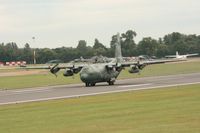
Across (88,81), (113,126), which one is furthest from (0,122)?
(88,81)

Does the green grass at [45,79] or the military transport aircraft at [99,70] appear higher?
the military transport aircraft at [99,70]

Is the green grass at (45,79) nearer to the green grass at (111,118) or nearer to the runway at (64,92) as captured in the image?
Answer: the runway at (64,92)

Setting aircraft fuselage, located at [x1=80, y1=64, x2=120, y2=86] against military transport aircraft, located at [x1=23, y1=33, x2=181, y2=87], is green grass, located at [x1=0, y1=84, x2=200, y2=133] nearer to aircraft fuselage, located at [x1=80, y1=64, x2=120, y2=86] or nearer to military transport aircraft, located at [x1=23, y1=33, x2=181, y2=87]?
aircraft fuselage, located at [x1=80, y1=64, x2=120, y2=86]

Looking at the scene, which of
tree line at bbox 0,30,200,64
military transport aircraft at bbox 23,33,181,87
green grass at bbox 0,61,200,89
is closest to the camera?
military transport aircraft at bbox 23,33,181,87

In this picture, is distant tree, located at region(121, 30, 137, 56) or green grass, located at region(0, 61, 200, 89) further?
distant tree, located at region(121, 30, 137, 56)

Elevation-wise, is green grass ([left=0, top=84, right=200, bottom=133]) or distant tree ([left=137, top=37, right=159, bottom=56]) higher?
distant tree ([left=137, top=37, right=159, bottom=56])

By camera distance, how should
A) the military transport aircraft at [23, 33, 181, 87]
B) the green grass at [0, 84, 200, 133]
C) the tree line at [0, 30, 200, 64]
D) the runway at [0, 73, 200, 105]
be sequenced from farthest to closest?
the tree line at [0, 30, 200, 64] < the military transport aircraft at [23, 33, 181, 87] < the runway at [0, 73, 200, 105] < the green grass at [0, 84, 200, 133]

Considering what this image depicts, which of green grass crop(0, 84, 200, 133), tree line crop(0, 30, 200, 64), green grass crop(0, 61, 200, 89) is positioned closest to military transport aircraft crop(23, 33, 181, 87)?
green grass crop(0, 61, 200, 89)

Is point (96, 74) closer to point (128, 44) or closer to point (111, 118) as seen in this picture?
point (111, 118)

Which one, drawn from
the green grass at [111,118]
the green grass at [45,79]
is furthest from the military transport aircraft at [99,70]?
the green grass at [111,118]

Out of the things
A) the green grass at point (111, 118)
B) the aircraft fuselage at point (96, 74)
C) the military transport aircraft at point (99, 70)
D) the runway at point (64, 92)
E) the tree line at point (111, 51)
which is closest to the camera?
the green grass at point (111, 118)

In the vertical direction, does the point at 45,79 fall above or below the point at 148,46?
below

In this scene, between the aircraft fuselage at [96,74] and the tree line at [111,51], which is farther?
the tree line at [111,51]

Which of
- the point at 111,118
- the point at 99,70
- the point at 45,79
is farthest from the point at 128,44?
the point at 111,118
